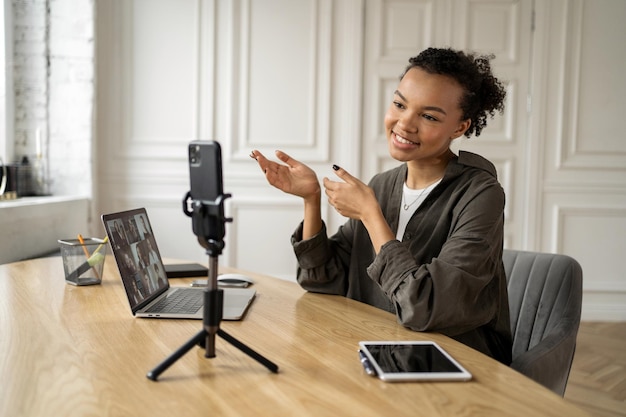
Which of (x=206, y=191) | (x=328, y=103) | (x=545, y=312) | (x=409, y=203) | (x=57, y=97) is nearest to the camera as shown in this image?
(x=206, y=191)

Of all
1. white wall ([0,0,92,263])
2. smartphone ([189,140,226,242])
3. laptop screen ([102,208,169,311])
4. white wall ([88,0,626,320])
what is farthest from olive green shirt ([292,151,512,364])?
white wall ([88,0,626,320])

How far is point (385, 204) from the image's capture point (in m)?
1.62

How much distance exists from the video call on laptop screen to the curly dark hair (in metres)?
0.78

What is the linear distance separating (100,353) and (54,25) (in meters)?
2.89

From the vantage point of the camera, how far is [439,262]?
46.9 inches

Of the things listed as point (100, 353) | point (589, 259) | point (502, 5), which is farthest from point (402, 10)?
→ point (100, 353)

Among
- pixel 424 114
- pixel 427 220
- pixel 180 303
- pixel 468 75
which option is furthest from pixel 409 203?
pixel 180 303

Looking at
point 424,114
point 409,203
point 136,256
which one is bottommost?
point 136,256

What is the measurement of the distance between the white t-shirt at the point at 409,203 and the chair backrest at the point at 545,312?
0.30 meters

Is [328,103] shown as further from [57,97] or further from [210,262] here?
[210,262]

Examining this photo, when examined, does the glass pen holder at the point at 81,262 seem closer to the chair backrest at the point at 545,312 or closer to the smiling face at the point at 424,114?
the smiling face at the point at 424,114

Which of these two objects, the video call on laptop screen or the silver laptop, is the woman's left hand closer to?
the silver laptop

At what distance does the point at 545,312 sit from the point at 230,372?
0.87m

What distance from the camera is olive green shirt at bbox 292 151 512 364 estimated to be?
3.83 feet
